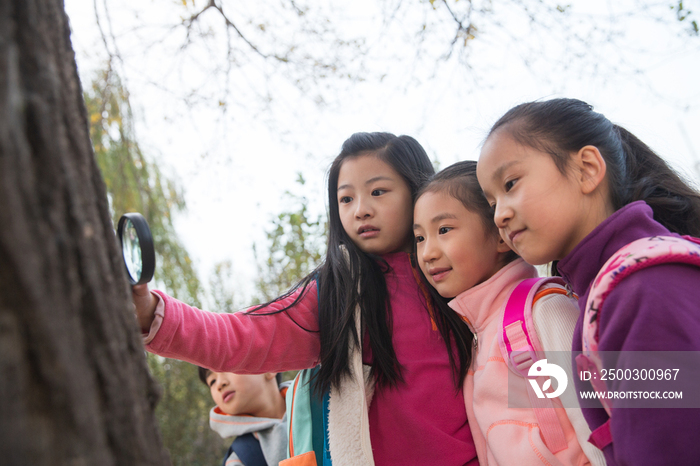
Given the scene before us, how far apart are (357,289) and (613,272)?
2.90 ft

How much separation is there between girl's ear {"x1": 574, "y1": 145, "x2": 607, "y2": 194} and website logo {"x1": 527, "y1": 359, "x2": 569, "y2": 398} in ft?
1.64

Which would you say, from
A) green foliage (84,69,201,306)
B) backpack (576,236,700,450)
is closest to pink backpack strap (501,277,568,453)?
backpack (576,236,700,450)

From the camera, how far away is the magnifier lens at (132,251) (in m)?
1.12

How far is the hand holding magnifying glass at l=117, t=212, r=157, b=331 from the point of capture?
108 cm

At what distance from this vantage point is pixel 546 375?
1.33 metres

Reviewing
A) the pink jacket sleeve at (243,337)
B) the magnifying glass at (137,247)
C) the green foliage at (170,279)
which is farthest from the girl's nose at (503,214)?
the green foliage at (170,279)

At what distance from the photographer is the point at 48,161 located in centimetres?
53

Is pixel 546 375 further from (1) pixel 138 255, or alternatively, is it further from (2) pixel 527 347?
(1) pixel 138 255

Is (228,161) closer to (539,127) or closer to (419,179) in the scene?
(419,179)

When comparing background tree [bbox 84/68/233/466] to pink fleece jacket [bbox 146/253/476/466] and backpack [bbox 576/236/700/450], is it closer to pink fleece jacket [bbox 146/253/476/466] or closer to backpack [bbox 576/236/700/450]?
pink fleece jacket [bbox 146/253/476/466]

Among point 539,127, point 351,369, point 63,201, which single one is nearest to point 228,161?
point 351,369

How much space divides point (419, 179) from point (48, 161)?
5.04 feet

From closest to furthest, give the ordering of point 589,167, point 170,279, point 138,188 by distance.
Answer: point 589,167
point 138,188
point 170,279

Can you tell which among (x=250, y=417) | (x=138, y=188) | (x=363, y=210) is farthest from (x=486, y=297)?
(x=138, y=188)
